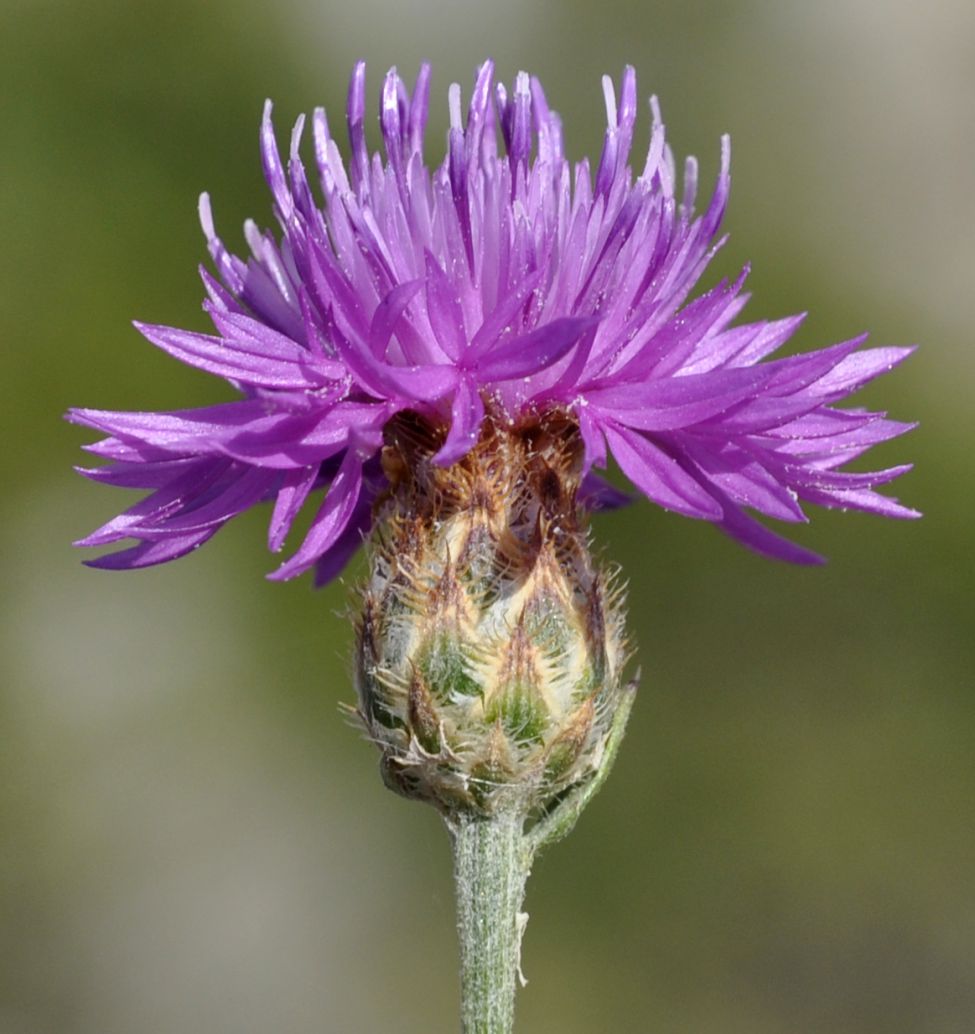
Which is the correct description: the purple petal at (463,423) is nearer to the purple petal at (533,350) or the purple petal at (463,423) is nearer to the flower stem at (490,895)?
the purple petal at (533,350)

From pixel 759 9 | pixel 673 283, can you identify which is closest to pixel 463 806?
pixel 673 283

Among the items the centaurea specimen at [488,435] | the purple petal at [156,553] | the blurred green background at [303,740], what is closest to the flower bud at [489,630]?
the centaurea specimen at [488,435]

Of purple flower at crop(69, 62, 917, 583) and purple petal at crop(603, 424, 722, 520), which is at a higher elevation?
purple flower at crop(69, 62, 917, 583)

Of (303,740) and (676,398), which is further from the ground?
(676,398)

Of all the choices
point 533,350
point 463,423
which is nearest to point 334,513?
point 463,423

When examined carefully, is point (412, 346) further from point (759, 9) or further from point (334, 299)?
point (759, 9)

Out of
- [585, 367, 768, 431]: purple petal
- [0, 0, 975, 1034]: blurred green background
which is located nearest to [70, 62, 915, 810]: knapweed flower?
[585, 367, 768, 431]: purple petal

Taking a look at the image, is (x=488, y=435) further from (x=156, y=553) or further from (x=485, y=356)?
(x=156, y=553)

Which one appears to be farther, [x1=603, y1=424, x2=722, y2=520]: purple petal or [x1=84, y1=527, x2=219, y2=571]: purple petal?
[x1=84, y1=527, x2=219, y2=571]: purple petal

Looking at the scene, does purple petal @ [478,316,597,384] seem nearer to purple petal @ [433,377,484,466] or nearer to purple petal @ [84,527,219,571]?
purple petal @ [433,377,484,466]
